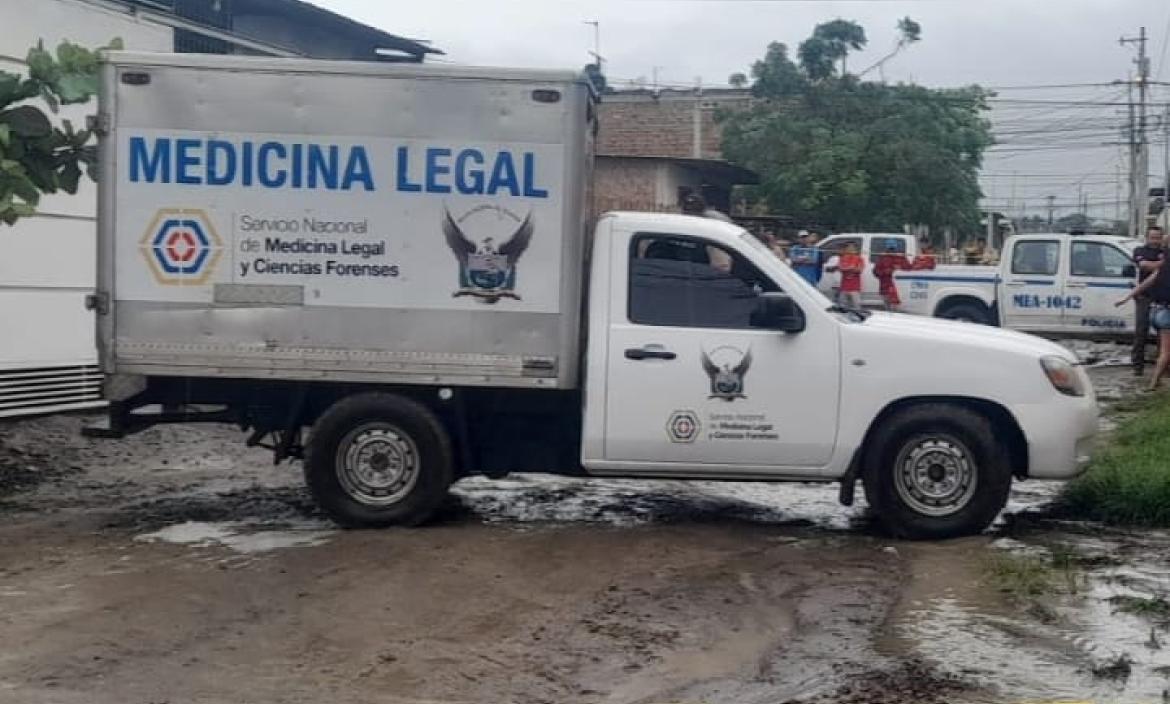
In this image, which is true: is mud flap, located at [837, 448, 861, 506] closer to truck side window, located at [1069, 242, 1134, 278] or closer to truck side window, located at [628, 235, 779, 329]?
truck side window, located at [628, 235, 779, 329]

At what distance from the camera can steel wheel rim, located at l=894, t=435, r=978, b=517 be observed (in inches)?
355

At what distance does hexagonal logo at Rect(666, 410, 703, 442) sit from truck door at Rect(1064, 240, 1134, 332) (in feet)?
46.7

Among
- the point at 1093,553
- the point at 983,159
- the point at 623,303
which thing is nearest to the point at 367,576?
the point at 623,303

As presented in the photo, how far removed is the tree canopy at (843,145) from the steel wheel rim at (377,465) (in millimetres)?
27408

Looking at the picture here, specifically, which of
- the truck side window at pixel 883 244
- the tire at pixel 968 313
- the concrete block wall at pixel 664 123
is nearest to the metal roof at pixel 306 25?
the tire at pixel 968 313

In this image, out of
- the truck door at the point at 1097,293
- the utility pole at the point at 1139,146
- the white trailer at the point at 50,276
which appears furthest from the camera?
the utility pole at the point at 1139,146

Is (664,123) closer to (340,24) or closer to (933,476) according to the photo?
(340,24)

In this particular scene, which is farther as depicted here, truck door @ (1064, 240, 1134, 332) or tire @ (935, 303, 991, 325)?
tire @ (935, 303, 991, 325)

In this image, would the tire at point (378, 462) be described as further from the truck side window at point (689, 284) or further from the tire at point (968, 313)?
the tire at point (968, 313)

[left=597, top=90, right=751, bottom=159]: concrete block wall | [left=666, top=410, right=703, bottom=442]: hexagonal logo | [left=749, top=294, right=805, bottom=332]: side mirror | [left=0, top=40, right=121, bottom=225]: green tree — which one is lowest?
[left=666, top=410, right=703, bottom=442]: hexagonal logo

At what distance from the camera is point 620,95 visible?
162 ft

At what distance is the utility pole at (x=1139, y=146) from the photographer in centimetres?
5844

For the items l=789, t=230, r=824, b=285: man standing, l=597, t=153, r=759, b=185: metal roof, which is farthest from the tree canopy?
l=789, t=230, r=824, b=285: man standing

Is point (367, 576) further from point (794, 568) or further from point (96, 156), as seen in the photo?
point (96, 156)
